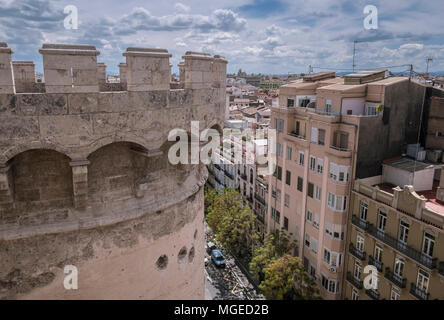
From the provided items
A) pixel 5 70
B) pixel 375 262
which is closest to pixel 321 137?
pixel 375 262

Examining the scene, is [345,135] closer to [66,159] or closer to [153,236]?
[153,236]

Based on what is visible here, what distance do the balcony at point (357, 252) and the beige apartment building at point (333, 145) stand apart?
0.70 m

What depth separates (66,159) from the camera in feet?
20.8

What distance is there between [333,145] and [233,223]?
15487mm

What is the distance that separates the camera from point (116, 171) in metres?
6.93

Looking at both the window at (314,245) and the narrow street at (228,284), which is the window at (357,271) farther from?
the narrow street at (228,284)

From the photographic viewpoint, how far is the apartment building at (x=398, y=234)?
2012cm

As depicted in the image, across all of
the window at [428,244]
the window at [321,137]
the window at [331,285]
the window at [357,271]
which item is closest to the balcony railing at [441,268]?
the window at [428,244]

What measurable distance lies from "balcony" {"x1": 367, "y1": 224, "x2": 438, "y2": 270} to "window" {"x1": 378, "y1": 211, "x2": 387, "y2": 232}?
0.87 ft

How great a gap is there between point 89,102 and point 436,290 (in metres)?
20.8

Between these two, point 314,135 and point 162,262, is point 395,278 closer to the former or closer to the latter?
point 314,135

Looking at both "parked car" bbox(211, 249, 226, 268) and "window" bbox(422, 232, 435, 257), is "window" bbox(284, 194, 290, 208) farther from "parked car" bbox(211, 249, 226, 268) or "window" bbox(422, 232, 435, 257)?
"window" bbox(422, 232, 435, 257)

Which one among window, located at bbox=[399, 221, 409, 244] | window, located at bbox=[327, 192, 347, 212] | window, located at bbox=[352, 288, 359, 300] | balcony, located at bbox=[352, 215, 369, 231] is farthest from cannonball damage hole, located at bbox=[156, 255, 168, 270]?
window, located at bbox=[352, 288, 359, 300]

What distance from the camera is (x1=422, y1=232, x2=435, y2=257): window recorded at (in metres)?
20.0
